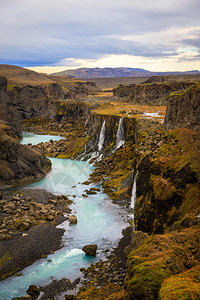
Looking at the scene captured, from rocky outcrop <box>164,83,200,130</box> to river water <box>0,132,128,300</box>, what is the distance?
11.8 m

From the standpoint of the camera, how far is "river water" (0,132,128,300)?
1944 centimetres

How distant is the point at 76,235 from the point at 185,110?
1617 centimetres

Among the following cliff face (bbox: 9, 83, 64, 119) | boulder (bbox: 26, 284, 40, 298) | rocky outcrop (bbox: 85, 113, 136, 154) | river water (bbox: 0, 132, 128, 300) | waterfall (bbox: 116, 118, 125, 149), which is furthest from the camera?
cliff face (bbox: 9, 83, 64, 119)

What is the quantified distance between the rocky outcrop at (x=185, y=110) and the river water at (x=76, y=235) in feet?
38.8

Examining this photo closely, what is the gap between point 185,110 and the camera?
25.0 meters

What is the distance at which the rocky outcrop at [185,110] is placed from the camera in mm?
22867

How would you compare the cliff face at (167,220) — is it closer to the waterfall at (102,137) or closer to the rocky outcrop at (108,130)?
the rocky outcrop at (108,130)

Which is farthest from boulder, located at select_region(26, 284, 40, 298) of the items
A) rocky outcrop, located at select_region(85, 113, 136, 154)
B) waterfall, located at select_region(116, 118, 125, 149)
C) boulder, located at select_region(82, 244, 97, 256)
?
waterfall, located at select_region(116, 118, 125, 149)

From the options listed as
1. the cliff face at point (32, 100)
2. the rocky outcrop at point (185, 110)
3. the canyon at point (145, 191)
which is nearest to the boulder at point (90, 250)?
the canyon at point (145, 191)

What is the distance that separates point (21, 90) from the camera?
433ft

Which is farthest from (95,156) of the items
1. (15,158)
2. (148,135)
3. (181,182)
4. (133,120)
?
(181,182)

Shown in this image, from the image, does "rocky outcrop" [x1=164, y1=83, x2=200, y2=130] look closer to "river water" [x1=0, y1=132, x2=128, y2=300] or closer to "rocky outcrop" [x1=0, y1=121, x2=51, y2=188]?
"river water" [x1=0, y1=132, x2=128, y2=300]

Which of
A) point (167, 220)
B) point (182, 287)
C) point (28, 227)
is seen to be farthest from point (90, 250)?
point (182, 287)

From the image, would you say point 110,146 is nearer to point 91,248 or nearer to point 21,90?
point 91,248
